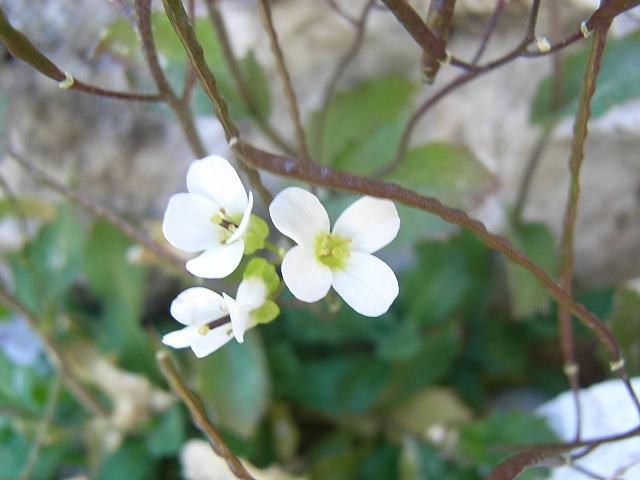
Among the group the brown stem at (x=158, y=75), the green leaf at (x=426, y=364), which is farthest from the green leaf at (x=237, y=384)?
the brown stem at (x=158, y=75)

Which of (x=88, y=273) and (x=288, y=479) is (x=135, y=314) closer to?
(x=88, y=273)

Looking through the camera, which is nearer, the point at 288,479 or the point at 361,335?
the point at 288,479

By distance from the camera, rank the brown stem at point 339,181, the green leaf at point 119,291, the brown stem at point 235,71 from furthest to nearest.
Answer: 1. the green leaf at point 119,291
2. the brown stem at point 235,71
3. the brown stem at point 339,181

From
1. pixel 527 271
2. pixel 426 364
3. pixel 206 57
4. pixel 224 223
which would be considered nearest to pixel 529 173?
pixel 527 271

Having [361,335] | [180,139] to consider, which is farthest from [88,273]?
[361,335]

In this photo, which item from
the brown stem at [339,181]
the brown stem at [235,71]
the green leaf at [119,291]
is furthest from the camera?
the green leaf at [119,291]

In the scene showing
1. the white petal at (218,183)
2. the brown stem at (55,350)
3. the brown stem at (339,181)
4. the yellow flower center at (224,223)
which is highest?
the brown stem at (55,350)

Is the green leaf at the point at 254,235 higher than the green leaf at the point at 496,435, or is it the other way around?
the green leaf at the point at 496,435

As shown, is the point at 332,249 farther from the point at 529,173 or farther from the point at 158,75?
the point at 529,173

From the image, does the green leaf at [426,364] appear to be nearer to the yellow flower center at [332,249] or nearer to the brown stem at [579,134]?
the brown stem at [579,134]
